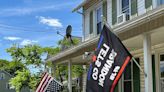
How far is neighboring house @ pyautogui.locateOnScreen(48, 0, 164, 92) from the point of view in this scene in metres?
9.89

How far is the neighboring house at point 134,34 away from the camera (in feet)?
32.4

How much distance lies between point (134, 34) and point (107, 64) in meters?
1.87

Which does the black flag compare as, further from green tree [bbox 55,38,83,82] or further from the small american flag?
green tree [bbox 55,38,83,82]

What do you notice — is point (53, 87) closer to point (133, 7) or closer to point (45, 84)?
point (45, 84)

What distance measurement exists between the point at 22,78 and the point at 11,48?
426 cm

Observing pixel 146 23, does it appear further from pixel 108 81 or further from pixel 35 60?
pixel 35 60

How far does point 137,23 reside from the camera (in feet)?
32.7

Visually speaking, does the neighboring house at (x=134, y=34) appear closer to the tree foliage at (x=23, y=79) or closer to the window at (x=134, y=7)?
the window at (x=134, y=7)

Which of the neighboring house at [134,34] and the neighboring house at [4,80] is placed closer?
the neighboring house at [134,34]

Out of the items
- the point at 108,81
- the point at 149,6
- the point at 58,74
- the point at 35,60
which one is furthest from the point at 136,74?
the point at 35,60

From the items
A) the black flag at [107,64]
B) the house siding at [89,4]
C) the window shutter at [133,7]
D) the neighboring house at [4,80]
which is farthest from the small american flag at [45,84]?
the neighboring house at [4,80]

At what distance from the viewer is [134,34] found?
34.2ft

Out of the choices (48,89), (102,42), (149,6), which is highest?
(149,6)

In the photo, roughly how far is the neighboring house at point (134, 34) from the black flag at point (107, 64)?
2.17 ft
